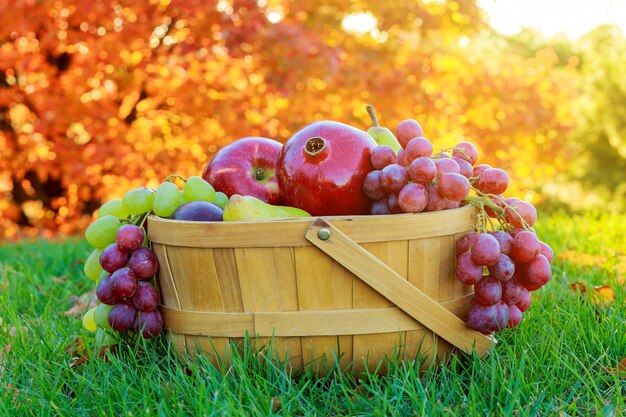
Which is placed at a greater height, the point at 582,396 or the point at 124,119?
the point at 124,119

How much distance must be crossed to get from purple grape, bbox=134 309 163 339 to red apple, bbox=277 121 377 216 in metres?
0.46

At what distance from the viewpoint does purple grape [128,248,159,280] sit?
5.53ft

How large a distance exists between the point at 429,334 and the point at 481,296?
16 centimetres

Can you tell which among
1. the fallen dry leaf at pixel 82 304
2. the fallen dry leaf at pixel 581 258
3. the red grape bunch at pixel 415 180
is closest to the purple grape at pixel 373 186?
the red grape bunch at pixel 415 180

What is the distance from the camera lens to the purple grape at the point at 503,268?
1.56m

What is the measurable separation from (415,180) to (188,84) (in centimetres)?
357

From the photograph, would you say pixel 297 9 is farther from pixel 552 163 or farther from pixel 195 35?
pixel 552 163

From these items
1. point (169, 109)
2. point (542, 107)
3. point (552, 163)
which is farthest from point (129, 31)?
point (552, 163)

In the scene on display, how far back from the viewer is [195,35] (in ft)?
15.1

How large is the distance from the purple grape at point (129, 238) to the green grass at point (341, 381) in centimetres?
26

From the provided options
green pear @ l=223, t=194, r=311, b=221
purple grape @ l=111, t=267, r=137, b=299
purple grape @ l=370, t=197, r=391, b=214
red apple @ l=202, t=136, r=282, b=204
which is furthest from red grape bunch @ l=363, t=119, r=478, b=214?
purple grape @ l=111, t=267, r=137, b=299

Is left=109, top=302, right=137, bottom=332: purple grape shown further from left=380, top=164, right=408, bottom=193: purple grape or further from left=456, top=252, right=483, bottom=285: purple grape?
left=456, top=252, right=483, bottom=285: purple grape

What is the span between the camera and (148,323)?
1.71m

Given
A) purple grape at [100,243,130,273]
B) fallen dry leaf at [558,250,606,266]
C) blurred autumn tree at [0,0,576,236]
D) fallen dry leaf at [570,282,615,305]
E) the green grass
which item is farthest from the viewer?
blurred autumn tree at [0,0,576,236]
